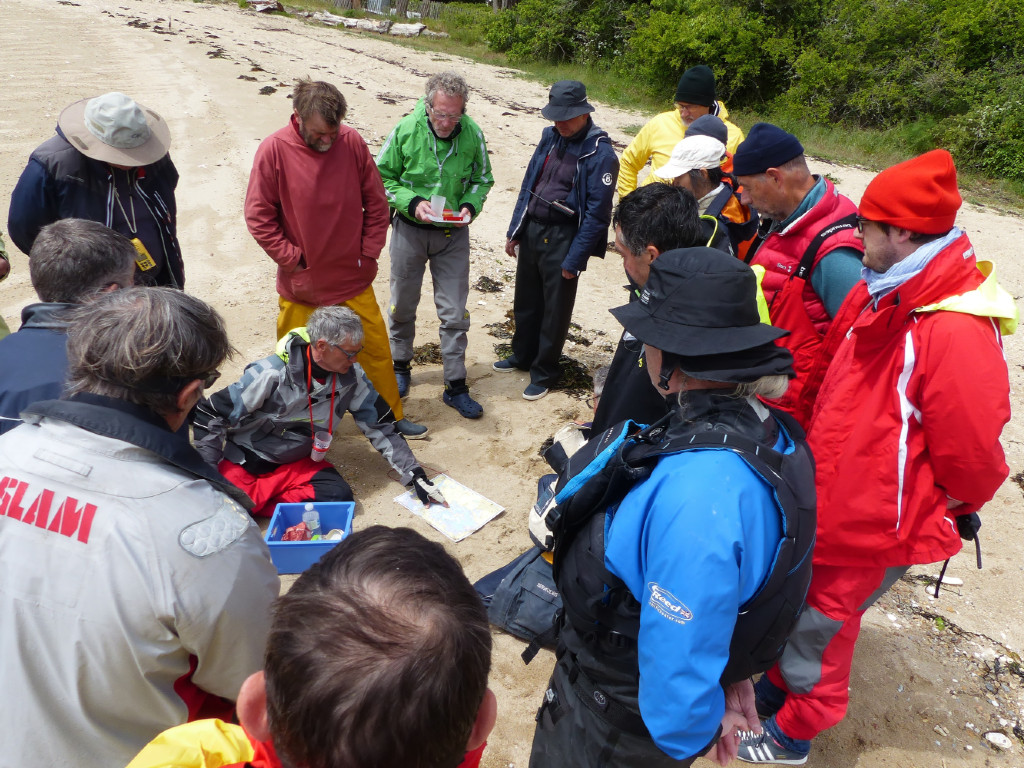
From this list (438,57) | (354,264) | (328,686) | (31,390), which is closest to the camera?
(328,686)

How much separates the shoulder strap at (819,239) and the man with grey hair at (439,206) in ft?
8.27

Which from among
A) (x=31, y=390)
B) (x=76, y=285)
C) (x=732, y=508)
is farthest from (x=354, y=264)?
(x=732, y=508)

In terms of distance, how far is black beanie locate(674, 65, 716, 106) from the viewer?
5410 mm

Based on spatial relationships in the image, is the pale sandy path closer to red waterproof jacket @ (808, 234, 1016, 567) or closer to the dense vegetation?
red waterproof jacket @ (808, 234, 1016, 567)

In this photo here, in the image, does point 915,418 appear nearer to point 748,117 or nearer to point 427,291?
point 427,291

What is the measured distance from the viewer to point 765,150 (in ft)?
10.1

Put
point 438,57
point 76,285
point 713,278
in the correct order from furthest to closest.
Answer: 1. point 438,57
2. point 76,285
3. point 713,278

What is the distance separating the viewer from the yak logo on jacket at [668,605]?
153 cm

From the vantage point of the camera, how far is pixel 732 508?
5.03 ft

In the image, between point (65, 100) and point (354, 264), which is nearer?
point (354, 264)

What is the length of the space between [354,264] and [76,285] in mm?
2033

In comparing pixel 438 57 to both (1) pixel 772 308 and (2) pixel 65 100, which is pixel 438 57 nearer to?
(2) pixel 65 100

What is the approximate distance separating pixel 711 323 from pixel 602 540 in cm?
63

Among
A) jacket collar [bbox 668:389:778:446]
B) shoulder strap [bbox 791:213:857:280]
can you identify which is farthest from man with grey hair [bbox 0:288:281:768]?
shoulder strap [bbox 791:213:857:280]
